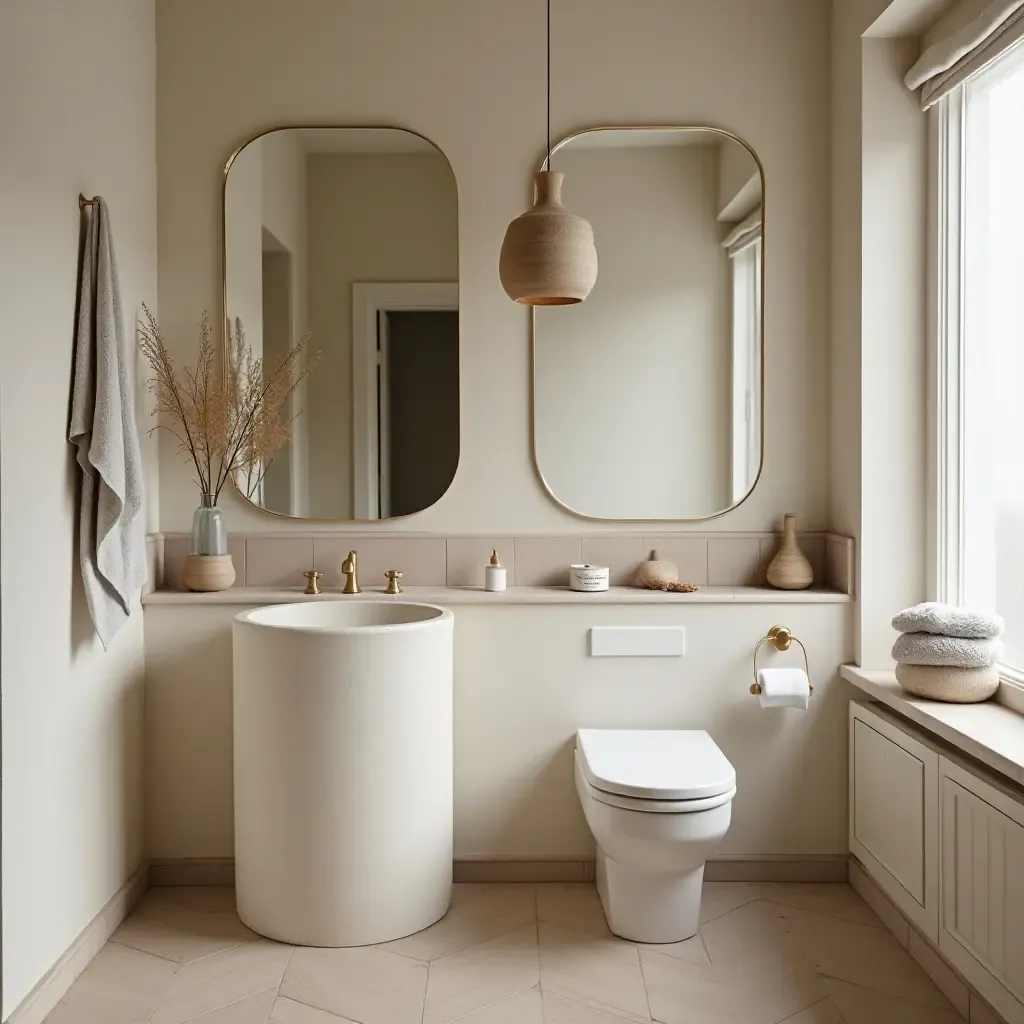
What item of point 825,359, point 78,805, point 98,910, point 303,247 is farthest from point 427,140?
point 98,910

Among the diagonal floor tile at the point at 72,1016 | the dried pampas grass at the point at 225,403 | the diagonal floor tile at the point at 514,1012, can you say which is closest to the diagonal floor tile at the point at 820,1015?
the diagonal floor tile at the point at 514,1012

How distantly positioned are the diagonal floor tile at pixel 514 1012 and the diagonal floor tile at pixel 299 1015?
0.87 feet

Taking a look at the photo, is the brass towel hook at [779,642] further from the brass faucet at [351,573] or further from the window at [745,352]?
the brass faucet at [351,573]

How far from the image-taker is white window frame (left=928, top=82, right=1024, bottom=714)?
2.58 m

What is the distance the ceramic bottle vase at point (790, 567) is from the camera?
2.85 metres

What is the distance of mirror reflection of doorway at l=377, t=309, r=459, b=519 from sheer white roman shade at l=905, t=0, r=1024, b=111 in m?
1.37

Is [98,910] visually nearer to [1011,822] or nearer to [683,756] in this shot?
[683,756]

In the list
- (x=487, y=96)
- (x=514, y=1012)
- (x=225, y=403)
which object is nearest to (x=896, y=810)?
(x=514, y=1012)

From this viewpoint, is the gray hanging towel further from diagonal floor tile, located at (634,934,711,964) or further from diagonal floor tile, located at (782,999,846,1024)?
diagonal floor tile, located at (782,999,846,1024)

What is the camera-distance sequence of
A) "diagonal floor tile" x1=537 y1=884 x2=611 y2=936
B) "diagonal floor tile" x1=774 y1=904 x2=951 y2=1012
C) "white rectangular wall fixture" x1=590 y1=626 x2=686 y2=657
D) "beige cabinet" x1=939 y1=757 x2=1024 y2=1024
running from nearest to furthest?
1. "beige cabinet" x1=939 y1=757 x2=1024 y2=1024
2. "diagonal floor tile" x1=774 y1=904 x2=951 y2=1012
3. "diagonal floor tile" x1=537 y1=884 x2=611 y2=936
4. "white rectangular wall fixture" x1=590 y1=626 x2=686 y2=657

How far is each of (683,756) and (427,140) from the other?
1.85 meters

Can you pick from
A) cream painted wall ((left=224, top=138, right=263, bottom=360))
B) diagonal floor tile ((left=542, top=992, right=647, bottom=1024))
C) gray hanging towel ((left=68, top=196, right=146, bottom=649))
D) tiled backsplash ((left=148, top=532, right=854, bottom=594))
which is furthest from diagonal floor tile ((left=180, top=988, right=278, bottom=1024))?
cream painted wall ((left=224, top=138, right=263, bottom=360))

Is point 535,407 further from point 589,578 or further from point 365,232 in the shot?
point 365,232

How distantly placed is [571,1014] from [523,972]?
0.20 m
